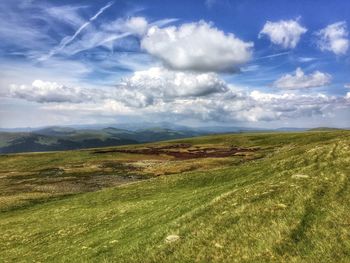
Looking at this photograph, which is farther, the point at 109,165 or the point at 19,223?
the point at 109,165

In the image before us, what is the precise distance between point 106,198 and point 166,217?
28.8 meters

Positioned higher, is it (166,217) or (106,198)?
(166,217)

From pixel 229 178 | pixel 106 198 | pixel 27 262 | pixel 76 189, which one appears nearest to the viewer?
pixel 27 262

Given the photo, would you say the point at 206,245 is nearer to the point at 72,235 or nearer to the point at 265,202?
the point at 265,202

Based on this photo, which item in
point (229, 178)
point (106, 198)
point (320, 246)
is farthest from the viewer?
point (106, 198)

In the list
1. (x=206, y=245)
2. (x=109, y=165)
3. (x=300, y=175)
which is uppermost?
(x=300, y=175)

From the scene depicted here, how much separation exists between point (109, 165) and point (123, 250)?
11554 centimetres

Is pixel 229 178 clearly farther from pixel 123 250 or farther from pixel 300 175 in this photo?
pixel 123 250

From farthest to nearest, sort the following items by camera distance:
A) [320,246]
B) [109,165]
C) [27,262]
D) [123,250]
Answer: [109,165], [27,262], [123,250], [320,246]

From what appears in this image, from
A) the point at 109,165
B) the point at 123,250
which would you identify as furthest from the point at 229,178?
the point at 109,165

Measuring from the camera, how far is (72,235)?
32875 millimetres

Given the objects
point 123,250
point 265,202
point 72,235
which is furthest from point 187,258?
point 72,235

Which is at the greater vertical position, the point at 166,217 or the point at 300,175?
the point at 300,175

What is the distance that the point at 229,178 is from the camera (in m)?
48.8
